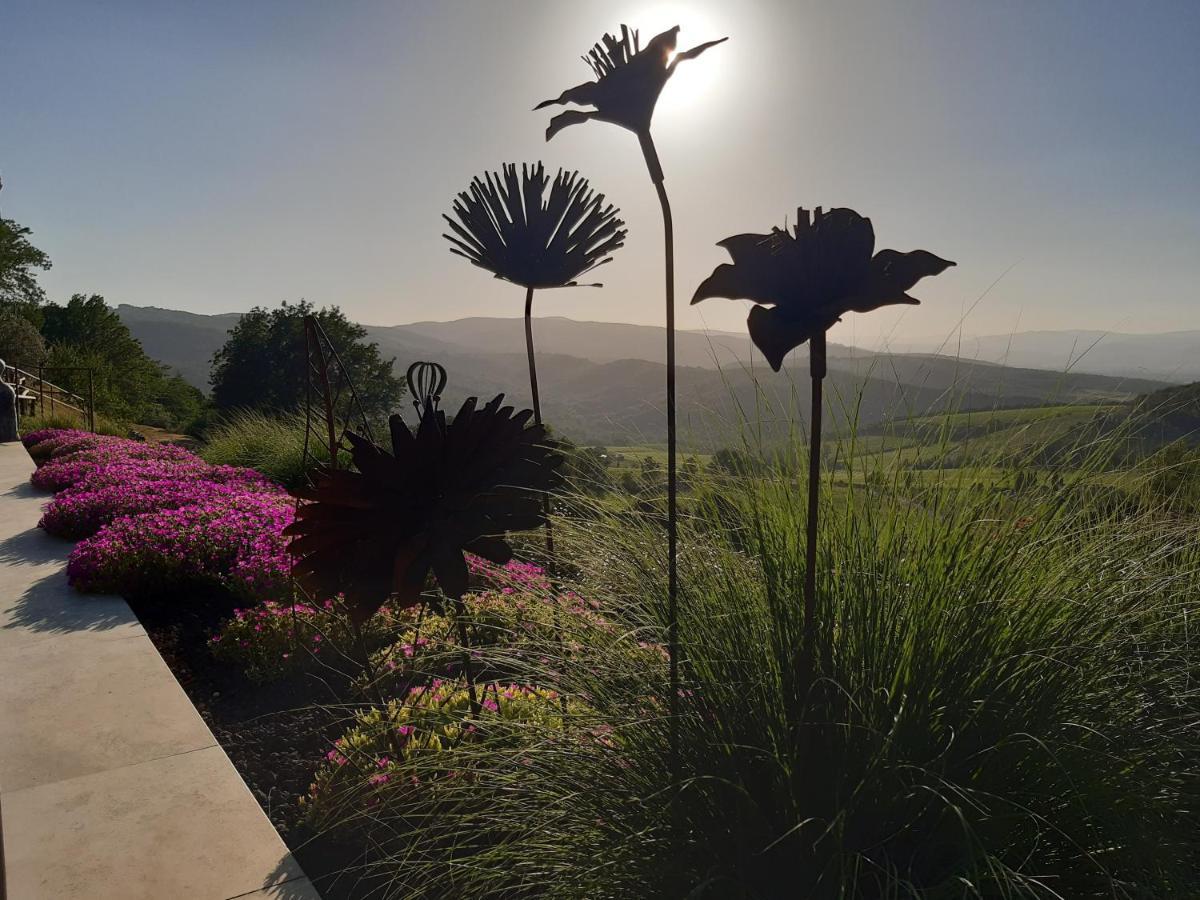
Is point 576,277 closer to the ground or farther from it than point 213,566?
farther from it

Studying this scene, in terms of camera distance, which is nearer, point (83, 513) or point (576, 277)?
point (576, 277)

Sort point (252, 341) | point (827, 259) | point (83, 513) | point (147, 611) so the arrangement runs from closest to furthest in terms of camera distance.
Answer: point (827, 259)
point (147, 611)
point (83, 513)
point (252, 341)

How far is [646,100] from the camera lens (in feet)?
5.19

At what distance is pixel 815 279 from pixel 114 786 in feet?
9.00

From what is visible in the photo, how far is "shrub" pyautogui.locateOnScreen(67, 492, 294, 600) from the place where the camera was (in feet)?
14.1

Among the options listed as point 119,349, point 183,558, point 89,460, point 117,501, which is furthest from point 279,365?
point 183,558

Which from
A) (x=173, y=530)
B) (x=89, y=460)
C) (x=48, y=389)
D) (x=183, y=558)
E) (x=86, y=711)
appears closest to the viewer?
(x=86, y=711)

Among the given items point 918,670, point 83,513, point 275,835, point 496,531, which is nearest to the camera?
point 918,670

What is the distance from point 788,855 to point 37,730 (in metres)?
3.01

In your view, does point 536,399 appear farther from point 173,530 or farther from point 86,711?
point 173,530

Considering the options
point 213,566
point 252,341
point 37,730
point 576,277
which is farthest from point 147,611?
point 252,341

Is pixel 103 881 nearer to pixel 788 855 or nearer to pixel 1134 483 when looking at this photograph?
pixel 788 855

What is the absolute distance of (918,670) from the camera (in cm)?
139

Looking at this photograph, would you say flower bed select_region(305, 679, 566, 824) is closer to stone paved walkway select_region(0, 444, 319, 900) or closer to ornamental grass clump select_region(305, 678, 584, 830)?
ornamental grass clump select_region(305, 678, 584, 830)
